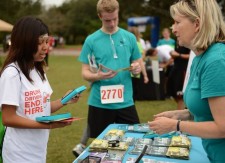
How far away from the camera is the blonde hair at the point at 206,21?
1547mm

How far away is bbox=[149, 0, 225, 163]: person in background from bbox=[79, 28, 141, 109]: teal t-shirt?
4.77 ft

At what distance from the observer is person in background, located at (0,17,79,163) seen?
185cm

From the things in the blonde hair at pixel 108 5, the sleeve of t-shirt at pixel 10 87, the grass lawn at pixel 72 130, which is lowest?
the grass lawn at pixel 72 130

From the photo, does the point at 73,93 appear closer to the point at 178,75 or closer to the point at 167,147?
the point at 167,147

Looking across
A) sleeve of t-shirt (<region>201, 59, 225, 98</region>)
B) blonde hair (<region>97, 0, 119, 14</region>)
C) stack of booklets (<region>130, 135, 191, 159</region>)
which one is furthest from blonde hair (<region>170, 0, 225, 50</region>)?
blonde hair (<region>97, 0, 119, 14</region>)

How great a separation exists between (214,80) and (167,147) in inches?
34.0

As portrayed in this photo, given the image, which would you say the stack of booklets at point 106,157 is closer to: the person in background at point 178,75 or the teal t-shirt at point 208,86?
the teal t-shirt at point 208,86

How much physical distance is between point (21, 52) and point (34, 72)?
6.7 inches

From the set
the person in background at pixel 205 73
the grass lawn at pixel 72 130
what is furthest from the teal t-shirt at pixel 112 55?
the person in background at pixel 205 73

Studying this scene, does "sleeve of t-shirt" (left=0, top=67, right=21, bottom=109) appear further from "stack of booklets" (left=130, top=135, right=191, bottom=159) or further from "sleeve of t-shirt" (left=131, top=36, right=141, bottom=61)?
"sleeve of t-shirt" (left=131, top=36, right=141, bottom=61)

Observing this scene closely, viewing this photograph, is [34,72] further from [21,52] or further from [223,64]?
[223,64]

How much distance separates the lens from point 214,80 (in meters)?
1.48

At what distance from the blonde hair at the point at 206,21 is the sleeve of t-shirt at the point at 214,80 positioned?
0.41ft

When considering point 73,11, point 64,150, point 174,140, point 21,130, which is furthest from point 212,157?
point 73,11
